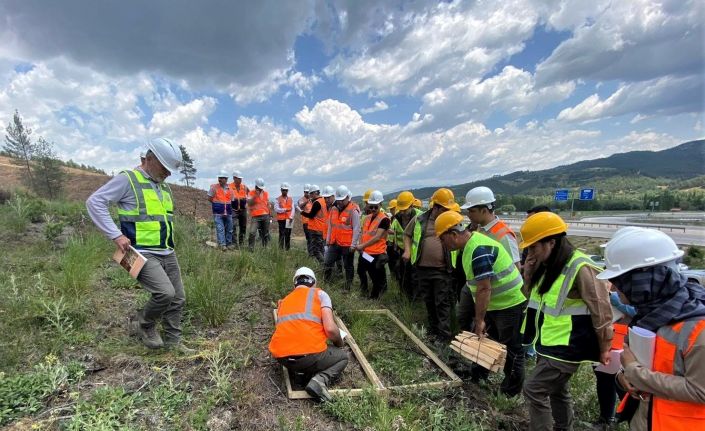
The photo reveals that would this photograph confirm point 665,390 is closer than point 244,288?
Yes

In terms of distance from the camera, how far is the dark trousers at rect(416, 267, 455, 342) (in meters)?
4.82

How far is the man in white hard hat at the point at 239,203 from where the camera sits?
8.62 m

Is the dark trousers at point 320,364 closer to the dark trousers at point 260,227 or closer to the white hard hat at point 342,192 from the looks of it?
the white hard hat at point 342,192

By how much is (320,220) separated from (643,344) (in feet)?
21.8

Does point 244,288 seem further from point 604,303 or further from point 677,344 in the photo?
point 677,344

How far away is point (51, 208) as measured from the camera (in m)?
9.51

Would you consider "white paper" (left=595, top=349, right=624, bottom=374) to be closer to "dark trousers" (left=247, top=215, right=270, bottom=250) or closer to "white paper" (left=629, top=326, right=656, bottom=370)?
Answer: "white paper" (left=629, top=326, right=656, bottom=370)

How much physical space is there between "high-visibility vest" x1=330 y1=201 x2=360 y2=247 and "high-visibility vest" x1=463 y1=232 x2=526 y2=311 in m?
3.13

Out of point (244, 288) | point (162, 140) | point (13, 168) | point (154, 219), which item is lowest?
point (244, 288)

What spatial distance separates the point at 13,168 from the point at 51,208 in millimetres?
25109

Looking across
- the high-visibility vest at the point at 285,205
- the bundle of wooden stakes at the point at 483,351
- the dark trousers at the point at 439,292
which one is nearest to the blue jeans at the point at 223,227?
the high-visibility vest at the point at 285,205

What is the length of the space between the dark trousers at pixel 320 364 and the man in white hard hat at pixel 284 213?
5888 millimetres

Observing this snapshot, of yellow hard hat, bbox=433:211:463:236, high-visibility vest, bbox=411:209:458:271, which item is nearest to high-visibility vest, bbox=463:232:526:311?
yellow hard hat, bbox=433:211:463:236

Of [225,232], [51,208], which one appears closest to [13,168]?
[51,208]
